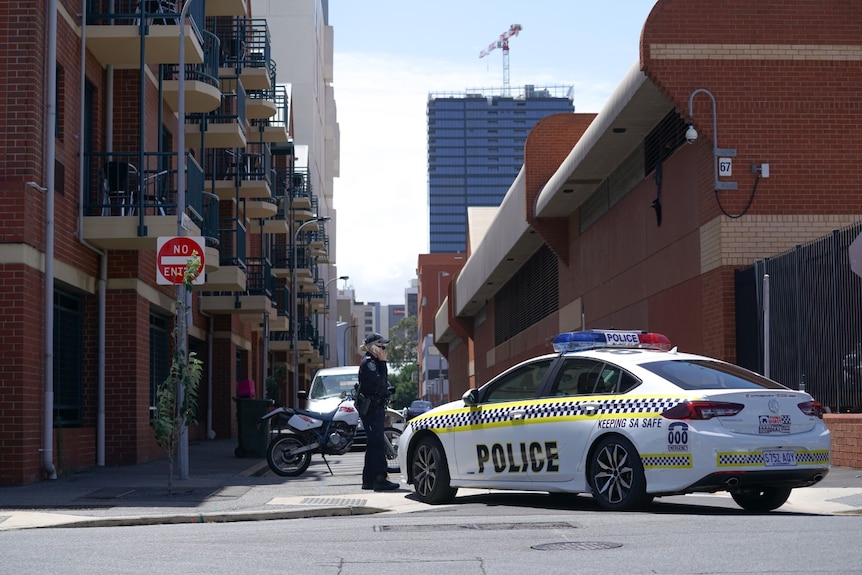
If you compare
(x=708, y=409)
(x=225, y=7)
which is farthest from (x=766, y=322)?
(x=225, y=7)

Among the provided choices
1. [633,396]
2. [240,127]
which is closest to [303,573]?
[633,396]

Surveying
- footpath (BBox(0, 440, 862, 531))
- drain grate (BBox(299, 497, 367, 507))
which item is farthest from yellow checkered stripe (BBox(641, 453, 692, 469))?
drain grate (BBox(299, 497, 367, 507))

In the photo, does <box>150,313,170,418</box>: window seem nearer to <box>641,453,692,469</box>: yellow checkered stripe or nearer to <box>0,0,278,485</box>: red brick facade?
<box>0,0,278,485</box>: red brick facade

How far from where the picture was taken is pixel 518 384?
41.1 ft

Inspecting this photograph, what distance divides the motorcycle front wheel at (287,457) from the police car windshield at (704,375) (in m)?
8.48

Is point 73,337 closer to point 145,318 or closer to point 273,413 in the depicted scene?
point 145,318

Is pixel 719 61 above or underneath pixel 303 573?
above

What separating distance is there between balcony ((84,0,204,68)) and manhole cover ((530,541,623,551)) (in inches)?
508

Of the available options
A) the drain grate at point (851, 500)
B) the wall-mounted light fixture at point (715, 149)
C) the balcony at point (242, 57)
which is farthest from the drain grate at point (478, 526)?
the balcony at point (242, 57)

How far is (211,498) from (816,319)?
29.3 feet

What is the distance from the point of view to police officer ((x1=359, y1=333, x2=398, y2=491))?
49.1 ft

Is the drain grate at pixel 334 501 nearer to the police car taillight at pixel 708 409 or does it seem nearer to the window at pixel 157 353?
the police car taillight at pixel 708 409

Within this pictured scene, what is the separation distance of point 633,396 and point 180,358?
643 centimetres

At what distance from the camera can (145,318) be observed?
21562 mm
